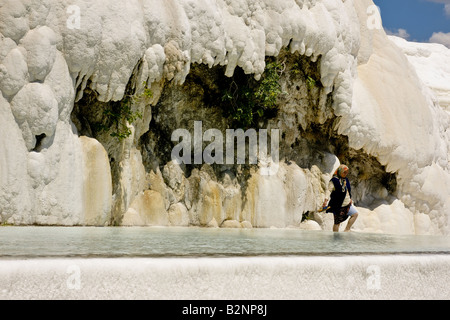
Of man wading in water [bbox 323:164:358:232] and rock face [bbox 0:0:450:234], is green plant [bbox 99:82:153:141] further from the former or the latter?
man wading in water [bbox 323:164:358:232]

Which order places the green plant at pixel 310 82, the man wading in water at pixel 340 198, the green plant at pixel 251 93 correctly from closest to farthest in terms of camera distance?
the man wading in water at pixel 340 198 → the green plant at pixel 251 93 → the green plant at pixel 310 82

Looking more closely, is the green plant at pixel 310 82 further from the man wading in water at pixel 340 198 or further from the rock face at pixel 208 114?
the man wading in water at pixel 340 198

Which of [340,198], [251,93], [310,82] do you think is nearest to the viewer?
[340,198]

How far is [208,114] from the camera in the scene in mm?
11734

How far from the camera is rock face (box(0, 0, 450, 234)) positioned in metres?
7.74

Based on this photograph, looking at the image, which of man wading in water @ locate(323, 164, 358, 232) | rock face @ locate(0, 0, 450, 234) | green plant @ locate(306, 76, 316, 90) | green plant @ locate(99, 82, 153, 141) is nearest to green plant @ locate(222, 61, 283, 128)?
rock face @ locate(0, 0, 450, 234)

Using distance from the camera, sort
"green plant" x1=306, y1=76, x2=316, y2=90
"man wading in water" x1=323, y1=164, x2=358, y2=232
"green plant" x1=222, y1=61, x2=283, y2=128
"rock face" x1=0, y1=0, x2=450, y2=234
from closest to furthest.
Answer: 1. "rock face" x1=0, y1=0, x2=450, y2=234
2. "man wading in water" x1=323, y1=164, x2=358, y2=232
3. "green plant" x1=222, y1=61, x2=283, y2=128
4. "green plant" x1=306, y1=76, x2=316, y2=90

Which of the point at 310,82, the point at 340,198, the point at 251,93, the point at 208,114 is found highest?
Result: the point at 310,82

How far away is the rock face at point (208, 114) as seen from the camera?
774 centimetres

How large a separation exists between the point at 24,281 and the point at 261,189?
9.21 meters

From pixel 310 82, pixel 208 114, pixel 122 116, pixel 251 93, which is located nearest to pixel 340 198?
pixel 251 93

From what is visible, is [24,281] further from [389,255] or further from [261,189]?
[261,189]

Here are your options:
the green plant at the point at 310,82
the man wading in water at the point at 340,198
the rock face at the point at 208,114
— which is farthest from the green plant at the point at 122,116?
the green plant at the point at 310,82

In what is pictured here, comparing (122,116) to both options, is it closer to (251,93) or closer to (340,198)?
(251,93)
